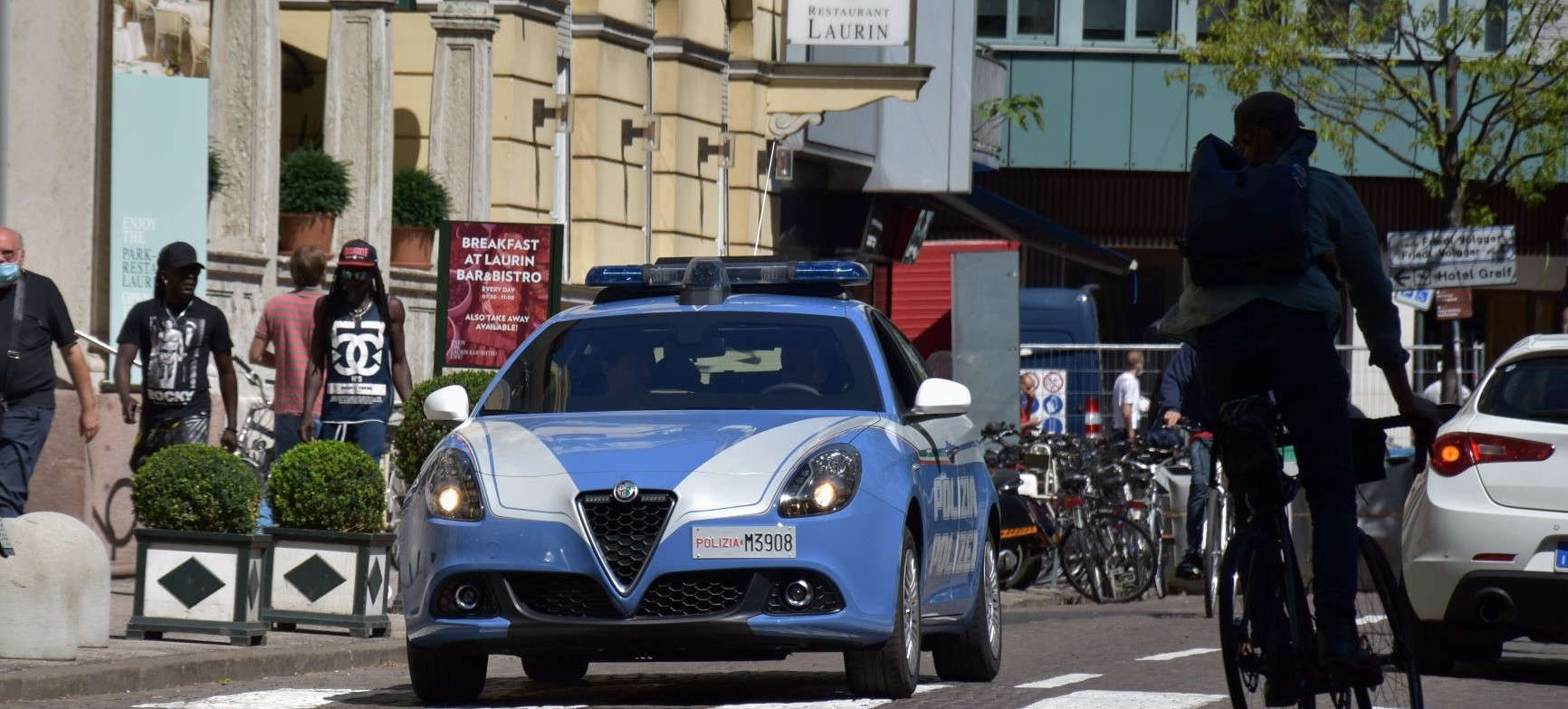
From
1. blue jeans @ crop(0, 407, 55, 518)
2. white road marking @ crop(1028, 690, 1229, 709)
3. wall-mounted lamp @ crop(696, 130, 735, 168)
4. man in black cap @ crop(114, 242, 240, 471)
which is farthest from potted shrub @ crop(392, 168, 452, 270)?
white road marking @ crop(1028, 690, 1229, 709)

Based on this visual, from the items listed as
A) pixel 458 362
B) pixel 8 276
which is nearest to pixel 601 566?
pixel 8 276

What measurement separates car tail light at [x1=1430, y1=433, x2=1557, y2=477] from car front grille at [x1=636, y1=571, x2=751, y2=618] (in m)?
3.52

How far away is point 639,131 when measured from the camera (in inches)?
1046

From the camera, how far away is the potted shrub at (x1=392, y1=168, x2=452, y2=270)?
21391 mm

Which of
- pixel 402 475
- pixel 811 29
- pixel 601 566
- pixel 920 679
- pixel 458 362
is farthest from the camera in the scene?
pixel 811 29

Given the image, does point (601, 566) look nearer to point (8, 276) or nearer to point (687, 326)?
point (687, 326)

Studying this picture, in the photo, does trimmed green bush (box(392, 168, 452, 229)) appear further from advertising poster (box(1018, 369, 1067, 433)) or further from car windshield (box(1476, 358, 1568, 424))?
car windshield (box(1476, 358, 1568, 424))

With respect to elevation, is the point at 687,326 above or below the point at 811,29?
below

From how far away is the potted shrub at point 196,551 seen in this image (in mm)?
11414

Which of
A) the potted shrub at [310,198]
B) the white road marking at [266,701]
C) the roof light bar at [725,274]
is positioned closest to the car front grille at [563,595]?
the white road marking at [266,701]

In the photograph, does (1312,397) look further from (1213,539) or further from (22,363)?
(1213,539)

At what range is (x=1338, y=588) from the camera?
6887mm

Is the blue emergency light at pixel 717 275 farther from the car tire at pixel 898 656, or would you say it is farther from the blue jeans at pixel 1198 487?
the blue jeans at pixel 1198 487

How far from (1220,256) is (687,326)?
11.2 feet
